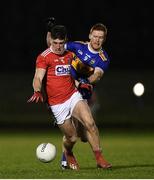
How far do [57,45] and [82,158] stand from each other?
4278 millimetres

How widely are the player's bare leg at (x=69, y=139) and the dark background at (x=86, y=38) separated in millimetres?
26669

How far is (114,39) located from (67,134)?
102 ft

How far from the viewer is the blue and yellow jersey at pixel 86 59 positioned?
1370cm

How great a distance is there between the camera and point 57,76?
13.3 meters

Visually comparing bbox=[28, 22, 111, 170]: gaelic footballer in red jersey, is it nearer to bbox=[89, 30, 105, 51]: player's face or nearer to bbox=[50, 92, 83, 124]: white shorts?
bbox=[50, 92, 83, 124]: white shorts

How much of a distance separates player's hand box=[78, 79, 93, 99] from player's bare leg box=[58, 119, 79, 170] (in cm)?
57

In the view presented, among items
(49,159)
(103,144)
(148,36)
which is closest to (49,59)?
(49,159)

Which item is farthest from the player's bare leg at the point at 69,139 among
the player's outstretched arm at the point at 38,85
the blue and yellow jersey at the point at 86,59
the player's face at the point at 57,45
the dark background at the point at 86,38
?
the dark background at the point at 86,38

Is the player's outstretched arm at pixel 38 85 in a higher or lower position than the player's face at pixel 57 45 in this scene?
lower

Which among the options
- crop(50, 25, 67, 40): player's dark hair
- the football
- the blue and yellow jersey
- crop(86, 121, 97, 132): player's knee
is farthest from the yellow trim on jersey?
the football

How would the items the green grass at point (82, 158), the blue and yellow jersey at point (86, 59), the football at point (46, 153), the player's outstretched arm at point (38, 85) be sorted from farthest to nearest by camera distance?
the blue and yellow jersey at point (86, 59) < the football at point (46, 153) < the player's outstretched arm at point (38, 85) < the green grass at point (82, 158)

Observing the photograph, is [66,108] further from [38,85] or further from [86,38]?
[86,38]


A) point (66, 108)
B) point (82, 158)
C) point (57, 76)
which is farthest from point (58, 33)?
point (82, 158)

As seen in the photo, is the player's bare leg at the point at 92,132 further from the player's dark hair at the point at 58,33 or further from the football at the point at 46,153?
the player's dark hair at the point at 58,33
